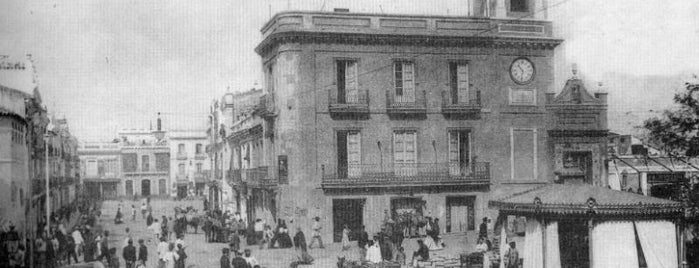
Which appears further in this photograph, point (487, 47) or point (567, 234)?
point (487, 47)

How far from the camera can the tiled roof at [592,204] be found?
17.4m

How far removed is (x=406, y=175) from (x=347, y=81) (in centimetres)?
449

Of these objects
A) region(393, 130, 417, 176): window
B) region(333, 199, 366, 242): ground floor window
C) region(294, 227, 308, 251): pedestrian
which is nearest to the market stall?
region(294, 227, 308, 251): pedestrian

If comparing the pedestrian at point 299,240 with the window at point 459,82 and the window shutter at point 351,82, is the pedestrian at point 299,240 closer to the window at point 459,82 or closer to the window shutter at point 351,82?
the window shutter at point 351,82

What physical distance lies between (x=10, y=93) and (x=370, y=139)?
13424 mm

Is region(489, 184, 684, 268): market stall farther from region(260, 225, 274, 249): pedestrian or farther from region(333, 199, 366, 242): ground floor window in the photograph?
region(260, 225, 274, 249): pedestrian

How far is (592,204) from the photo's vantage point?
686 inches

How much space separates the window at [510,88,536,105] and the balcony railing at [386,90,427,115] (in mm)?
4009

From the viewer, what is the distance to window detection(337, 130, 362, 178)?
28.4 meters

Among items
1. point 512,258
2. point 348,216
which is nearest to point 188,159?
point 348,216

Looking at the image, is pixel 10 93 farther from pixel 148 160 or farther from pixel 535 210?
pixel 148 160

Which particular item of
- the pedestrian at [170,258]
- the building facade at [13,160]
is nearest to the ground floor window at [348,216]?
the pedestrian at [170,258]

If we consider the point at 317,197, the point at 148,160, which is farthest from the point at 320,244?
the point at 148,160

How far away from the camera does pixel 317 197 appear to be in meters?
28.0
